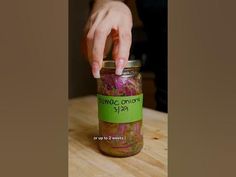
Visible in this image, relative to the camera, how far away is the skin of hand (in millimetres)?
465

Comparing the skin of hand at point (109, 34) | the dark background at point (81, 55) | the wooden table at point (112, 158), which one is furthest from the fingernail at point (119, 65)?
the dark background at point (81, 55)

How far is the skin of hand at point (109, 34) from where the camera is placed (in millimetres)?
465

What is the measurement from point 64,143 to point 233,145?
0.15 meters

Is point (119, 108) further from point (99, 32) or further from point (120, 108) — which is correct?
point (99, 32)

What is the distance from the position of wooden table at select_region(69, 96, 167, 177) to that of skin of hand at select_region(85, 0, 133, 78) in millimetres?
145

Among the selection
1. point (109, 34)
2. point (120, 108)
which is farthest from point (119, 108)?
point (109, 34)

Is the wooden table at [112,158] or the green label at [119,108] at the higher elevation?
the green label at [119,108]

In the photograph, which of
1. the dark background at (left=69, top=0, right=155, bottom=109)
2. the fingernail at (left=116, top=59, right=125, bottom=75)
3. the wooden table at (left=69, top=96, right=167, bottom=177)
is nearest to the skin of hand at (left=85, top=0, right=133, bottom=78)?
the fingernail at (left=116, top=59, right=125, bottom=75)

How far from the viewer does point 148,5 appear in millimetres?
708

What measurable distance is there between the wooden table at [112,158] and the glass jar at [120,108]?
0.08 ft

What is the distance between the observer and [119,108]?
0.48m

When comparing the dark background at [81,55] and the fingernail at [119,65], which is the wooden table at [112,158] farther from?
the dark background at [81,55]

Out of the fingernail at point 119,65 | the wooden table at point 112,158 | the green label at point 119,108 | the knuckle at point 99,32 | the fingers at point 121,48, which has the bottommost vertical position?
the wooden table at point 112,158

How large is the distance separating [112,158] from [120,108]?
0.29ft
